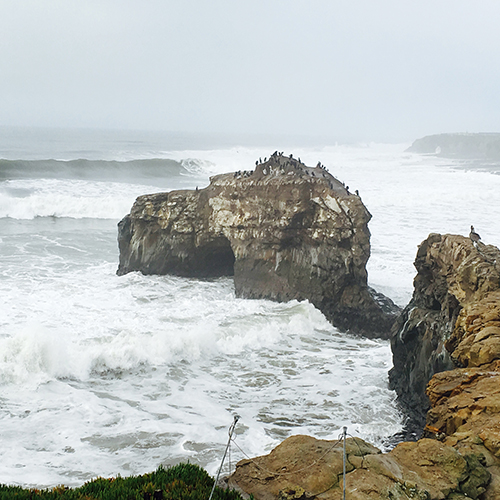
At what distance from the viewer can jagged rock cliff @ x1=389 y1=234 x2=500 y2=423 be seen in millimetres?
9023

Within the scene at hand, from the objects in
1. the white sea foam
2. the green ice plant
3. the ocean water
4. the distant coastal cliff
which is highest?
the distant coastal cliff

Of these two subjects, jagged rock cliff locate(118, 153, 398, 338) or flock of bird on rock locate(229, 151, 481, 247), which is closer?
jagged rock cliff locate(118, 153, 398, 338)

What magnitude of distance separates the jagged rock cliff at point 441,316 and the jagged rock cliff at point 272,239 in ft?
11.2

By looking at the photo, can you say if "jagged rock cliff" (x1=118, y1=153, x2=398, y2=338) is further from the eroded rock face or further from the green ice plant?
the green ice plant

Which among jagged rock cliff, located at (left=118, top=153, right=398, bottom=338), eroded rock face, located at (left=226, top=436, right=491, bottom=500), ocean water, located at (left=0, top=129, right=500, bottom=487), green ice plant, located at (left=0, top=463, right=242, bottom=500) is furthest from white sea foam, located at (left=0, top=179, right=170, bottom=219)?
eroded rock face, located at (left=226, top=436, right=491, bottom=500)

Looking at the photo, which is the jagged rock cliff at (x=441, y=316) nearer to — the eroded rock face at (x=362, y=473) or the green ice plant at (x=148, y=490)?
the eroded rock face at (x=362, y=473)

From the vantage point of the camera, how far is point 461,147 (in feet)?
362

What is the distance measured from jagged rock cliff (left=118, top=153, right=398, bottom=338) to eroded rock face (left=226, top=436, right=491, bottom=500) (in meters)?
8.90

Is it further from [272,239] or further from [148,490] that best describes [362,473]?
[272,239]

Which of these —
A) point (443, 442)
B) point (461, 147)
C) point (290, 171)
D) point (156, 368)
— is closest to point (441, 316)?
point (443, 442)

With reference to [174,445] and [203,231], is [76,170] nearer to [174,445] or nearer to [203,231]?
[203,231]

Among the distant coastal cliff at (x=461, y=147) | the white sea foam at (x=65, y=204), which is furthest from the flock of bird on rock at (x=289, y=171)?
the distant coastal cliff at (x=461, y=147)

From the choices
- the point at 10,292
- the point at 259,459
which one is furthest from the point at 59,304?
the point at 259,459

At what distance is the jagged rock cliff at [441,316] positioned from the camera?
29.6ft
